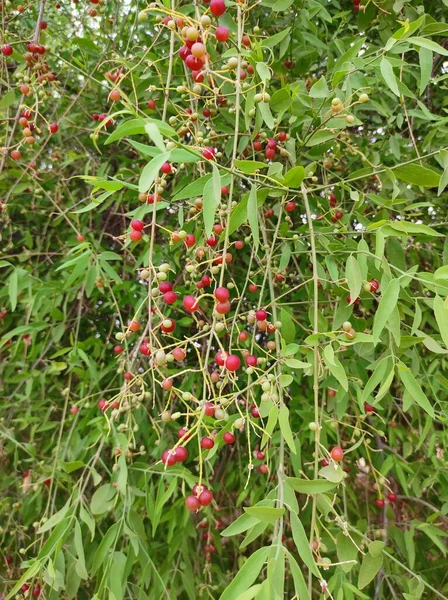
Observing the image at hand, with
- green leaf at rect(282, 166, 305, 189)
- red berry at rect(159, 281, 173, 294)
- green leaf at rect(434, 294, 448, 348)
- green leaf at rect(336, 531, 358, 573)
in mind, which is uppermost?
green leaf at rect(282, 166, 305, 189)

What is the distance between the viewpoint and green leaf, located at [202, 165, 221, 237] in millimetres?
585

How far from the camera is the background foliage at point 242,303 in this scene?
717 mm

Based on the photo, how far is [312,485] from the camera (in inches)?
25.1

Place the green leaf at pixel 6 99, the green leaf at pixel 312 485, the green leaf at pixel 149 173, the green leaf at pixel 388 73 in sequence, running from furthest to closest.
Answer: the green leaf at pixel 6 99, the green leaf at pixel 388 73, the green leaf at pixel 312 485, the green leaf at pixel 149 173

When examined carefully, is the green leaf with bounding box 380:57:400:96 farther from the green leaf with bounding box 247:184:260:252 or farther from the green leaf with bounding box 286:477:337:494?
the green leaf with bounding box 286:477:337:494

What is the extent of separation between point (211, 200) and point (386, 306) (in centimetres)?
27

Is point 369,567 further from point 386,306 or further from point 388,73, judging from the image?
point 388,73

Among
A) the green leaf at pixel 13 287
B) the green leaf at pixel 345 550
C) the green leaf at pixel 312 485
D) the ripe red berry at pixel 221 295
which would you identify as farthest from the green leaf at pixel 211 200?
the green leaf at pixel 13 287

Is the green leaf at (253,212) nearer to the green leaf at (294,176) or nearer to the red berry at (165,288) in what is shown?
the green leaf at (294,176)

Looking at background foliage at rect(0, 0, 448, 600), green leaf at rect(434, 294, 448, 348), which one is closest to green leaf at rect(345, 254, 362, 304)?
background foliage at rect(0, 0, 448, 600)

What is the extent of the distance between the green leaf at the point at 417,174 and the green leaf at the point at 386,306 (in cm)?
21

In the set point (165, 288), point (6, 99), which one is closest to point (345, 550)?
point (165, 288)

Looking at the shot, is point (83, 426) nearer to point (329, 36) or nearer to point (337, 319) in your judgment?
point (337, 319)

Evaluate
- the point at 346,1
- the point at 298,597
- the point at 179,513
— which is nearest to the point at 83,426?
the point at 179,513
